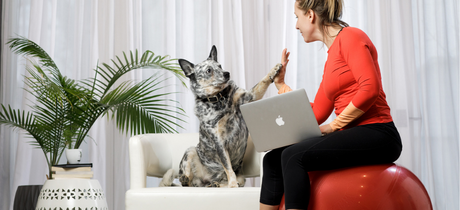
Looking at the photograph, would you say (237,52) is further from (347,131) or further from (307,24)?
(347,131)

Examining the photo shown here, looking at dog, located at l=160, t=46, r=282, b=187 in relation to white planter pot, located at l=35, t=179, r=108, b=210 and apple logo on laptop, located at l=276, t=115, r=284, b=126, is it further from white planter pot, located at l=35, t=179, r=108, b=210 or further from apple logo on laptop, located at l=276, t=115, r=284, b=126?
apple logo on laptop, located at l=276, t=115, r=284, b=126

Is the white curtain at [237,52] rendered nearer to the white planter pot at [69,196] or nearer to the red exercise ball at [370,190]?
the white planter pot at [69,196]

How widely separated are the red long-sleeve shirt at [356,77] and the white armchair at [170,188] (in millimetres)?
645

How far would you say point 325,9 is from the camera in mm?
1552

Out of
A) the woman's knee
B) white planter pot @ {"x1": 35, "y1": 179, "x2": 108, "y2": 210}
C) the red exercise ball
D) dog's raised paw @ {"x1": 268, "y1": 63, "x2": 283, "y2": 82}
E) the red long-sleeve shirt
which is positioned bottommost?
white planter pot @ {"x1": 35, "y1": 179, "x2": 108, "y2": 210}

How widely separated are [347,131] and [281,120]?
243 millimetres

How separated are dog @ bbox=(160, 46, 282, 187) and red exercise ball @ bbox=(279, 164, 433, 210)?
0.92 m

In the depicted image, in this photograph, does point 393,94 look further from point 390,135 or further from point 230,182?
point 390,135

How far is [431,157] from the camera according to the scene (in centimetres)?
299

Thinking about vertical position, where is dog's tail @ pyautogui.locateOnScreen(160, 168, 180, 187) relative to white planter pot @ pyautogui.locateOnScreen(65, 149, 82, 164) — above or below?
below

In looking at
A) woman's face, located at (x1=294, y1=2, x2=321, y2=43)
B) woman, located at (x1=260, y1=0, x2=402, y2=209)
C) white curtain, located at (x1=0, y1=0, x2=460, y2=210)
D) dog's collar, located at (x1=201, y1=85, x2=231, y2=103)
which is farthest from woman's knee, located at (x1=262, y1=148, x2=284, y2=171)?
white curtain, located at (x1=0, y1=0, x2=460, y2=210)

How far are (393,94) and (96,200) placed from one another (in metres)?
2.38

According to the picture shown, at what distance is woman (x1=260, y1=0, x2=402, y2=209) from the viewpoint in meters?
1.30

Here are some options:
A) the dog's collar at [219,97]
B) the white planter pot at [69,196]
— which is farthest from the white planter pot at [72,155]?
the dog's collar at [219,97]
